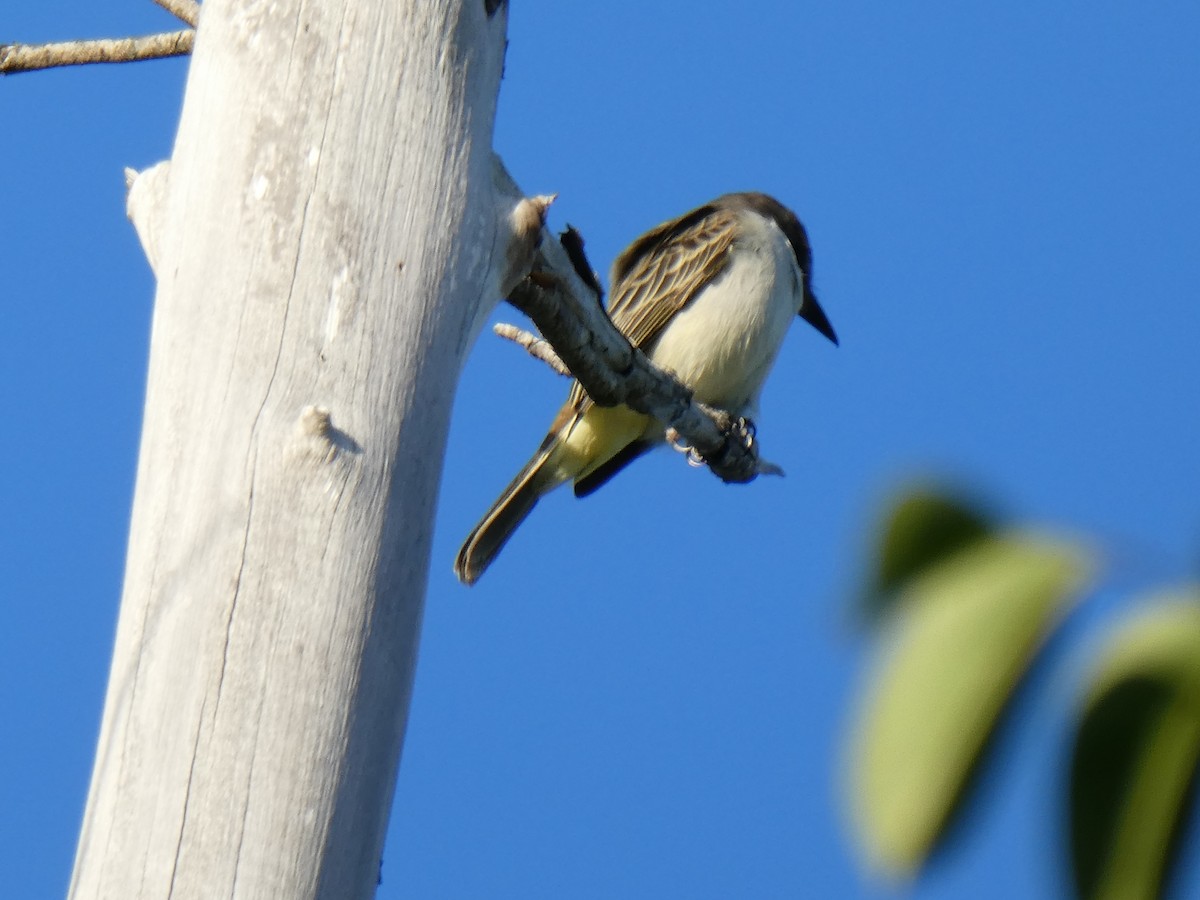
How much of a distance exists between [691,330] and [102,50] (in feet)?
12.3

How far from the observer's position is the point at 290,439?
7.43 ft

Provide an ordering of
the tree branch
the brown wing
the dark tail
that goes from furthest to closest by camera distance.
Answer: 1. the brown wing
2. the dark tail
3. the tree branch

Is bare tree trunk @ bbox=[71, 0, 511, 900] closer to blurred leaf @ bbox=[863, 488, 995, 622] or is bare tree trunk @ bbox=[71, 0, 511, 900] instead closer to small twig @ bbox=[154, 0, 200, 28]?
small twig @ bbox=[154, 0, 200, 28]

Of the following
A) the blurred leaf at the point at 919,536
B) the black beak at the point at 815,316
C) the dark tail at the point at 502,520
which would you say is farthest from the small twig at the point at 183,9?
the black beak at the point at 815,316

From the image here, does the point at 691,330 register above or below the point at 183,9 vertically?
above

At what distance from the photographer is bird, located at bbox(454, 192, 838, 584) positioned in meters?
6.59

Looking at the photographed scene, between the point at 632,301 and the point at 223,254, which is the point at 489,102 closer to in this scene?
the point at 223,254

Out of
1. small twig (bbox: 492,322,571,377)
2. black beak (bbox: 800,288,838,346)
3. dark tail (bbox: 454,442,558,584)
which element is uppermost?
black beak (bbox: 800,288,838,346)

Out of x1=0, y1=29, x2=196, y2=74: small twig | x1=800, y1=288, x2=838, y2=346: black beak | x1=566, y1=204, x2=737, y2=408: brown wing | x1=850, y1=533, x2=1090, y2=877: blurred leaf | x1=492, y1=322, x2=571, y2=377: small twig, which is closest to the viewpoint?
x1=850, y1=533, x2=1090, y2=877: blurred leaf

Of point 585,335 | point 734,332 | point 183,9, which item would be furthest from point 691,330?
point 183,9

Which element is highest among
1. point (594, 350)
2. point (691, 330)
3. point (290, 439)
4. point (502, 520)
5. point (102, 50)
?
point (691, 330)

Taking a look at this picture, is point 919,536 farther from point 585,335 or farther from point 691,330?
point 691,330

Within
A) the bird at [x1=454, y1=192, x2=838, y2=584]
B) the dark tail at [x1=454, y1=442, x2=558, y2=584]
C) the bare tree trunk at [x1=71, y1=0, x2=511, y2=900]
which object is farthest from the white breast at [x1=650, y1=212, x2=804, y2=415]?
the bare tree trunk at [x1=71, y1=0, x2=511, y2=900]

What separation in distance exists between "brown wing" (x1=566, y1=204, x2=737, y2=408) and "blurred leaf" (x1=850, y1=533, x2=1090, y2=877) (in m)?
5.98
